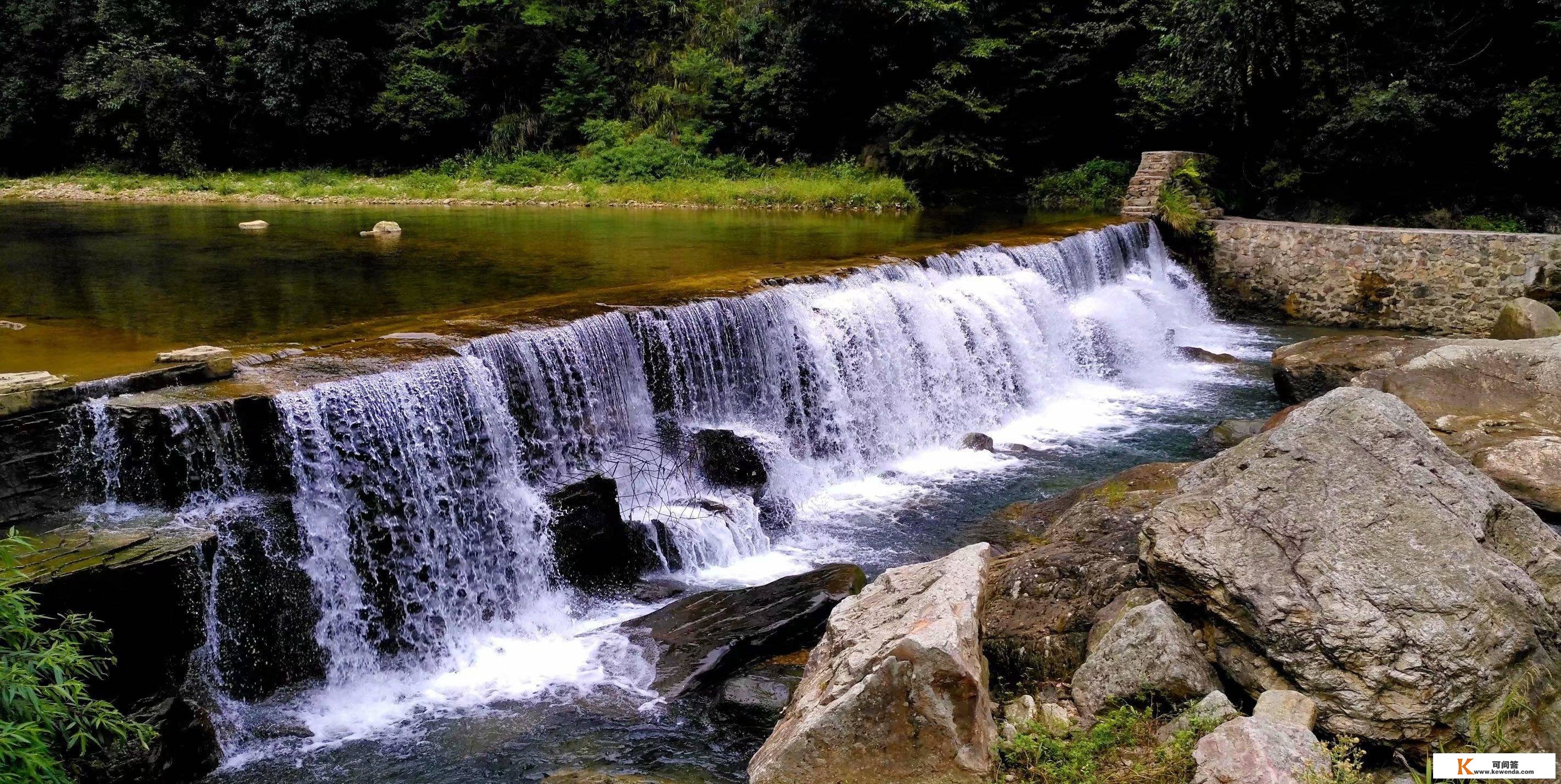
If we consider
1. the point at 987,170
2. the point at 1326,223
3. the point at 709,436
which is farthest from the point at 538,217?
the point at 1326,223

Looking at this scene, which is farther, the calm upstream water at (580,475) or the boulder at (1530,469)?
the boulder at (1530,469)

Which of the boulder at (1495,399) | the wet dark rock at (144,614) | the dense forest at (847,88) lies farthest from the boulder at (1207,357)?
the wet dark rock at (144,614)

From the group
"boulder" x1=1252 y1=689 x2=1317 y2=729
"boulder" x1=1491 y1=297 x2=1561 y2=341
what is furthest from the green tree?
"boulder" x1=1252 y1=689 x2=1317 y2=729

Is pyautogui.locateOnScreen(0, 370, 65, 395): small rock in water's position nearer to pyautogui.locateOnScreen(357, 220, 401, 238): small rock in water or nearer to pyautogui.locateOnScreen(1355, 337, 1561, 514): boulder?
pyautogui.locateOnScreen(1355, 337, 1561, 514): boulder

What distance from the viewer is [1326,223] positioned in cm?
1847

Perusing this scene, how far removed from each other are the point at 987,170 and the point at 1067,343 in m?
12.3

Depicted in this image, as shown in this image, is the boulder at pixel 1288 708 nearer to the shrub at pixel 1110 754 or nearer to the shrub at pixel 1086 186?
the shrub at pixel 1110 754

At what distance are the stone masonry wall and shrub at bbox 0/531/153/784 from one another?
15940mm

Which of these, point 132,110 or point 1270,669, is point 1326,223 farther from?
point 132,110

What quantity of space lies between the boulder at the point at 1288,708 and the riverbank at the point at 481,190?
63.2 feet

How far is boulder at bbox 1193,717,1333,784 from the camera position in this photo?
3.46m

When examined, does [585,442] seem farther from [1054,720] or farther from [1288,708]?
[1288,708]

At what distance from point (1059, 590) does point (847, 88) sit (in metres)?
21.8

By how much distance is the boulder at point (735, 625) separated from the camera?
19.4 feet
